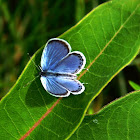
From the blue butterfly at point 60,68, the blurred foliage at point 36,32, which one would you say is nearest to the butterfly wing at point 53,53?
the blue butterfly at point 60,68

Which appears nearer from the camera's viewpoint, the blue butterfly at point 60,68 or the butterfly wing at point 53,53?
the blue butterfly at point 60,68

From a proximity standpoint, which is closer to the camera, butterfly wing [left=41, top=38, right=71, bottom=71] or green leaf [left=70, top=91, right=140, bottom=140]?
green leaf [left=70, top=91, right=140, bottom=140]

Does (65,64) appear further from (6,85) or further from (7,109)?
(6,85)

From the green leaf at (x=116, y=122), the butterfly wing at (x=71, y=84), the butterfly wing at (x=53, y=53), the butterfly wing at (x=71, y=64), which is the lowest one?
the green leaf at (x=116, y=122)

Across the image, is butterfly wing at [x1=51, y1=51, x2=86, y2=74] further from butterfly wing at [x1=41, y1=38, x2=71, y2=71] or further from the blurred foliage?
the blurred foliage

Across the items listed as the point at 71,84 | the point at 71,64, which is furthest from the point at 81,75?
the point at 71,64

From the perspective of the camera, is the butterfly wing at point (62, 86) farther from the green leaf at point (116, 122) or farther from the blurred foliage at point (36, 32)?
the blurred foliage at point (36, 32)

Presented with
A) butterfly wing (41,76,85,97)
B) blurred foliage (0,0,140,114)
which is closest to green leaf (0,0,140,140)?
butterfly wing (41,76,85,97)
